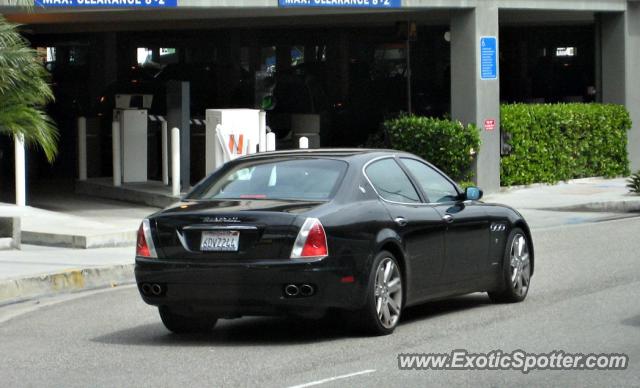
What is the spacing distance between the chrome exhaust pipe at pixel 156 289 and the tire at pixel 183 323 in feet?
1.25

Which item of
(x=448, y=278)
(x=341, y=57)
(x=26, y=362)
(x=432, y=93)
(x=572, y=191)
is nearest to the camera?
(x=26, y=362)

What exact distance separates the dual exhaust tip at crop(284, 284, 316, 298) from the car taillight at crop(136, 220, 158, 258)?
1.13 metres

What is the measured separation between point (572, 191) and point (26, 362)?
1740 centimetres

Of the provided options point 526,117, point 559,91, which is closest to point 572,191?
point 526,117

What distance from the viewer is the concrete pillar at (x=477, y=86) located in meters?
25.1

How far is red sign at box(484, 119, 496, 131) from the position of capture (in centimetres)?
2520

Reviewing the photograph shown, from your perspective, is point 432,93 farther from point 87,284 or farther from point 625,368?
point 625,368

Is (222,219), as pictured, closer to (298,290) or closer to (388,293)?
(298,290)

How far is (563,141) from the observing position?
2714 centimetres

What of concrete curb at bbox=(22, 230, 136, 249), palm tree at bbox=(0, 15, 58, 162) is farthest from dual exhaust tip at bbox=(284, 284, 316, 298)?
concrete curb at bbox=(22, 230, 136, 249)

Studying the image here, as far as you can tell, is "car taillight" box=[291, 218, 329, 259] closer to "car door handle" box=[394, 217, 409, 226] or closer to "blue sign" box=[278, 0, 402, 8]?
"car door handle" box=[394, 217, 409, 226]

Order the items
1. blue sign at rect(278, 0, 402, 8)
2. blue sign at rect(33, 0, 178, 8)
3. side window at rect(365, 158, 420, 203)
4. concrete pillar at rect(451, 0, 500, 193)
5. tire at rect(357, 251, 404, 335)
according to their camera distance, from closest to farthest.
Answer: tire at rect(357, 251, 404, 335) < side window at rect(365, 158, 420, 203) < blue sign at rect(33, 0, 178, 8) < blue sign at rect(278, 0, 402, 8) < concrete pillar at rect(451, 0, 500, 193)

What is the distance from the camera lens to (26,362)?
9781mm

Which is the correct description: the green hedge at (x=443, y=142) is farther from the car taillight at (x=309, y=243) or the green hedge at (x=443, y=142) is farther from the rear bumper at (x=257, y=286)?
the car taillight at (x=309, y=243)
